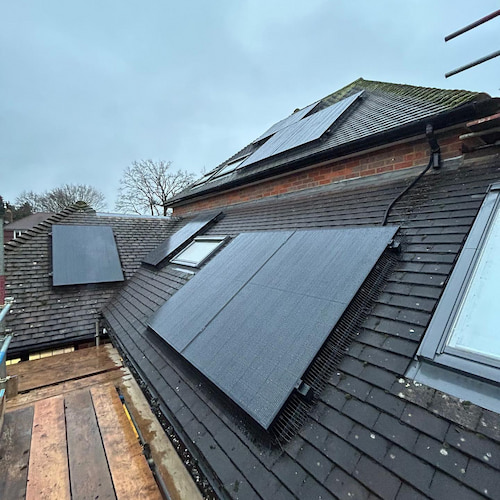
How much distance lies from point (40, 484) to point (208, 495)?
1294 mm

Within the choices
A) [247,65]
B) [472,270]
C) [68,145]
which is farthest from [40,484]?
[68,145]

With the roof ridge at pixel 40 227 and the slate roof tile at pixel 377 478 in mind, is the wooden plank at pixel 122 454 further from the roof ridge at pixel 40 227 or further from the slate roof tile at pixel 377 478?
the roof ridge at pixel 40 227

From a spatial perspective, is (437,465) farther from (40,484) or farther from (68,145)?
(68,145)

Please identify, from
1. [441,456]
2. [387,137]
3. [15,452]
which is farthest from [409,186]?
[15,452]

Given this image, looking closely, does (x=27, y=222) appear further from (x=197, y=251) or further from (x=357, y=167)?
(x=357, y=167)

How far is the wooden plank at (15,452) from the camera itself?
1.81 metres

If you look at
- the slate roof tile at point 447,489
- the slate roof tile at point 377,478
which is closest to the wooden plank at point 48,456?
the slate roof tile at point 377,478

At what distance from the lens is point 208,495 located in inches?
62.6

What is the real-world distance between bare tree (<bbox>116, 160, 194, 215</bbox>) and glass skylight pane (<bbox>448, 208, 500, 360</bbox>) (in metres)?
30.8

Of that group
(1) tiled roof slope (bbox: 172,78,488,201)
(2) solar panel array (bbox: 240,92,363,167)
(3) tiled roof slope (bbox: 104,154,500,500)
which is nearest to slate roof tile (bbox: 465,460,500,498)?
(3) tiled roof slope (bbox: 104,154,500,500)

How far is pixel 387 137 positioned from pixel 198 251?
357 centimetres

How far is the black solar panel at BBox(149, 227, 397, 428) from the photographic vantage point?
1764 millimetres

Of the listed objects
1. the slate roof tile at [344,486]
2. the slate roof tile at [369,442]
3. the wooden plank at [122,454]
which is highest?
the slate roof tile at [369,442]

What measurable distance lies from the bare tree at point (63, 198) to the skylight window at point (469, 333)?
35.9 m
